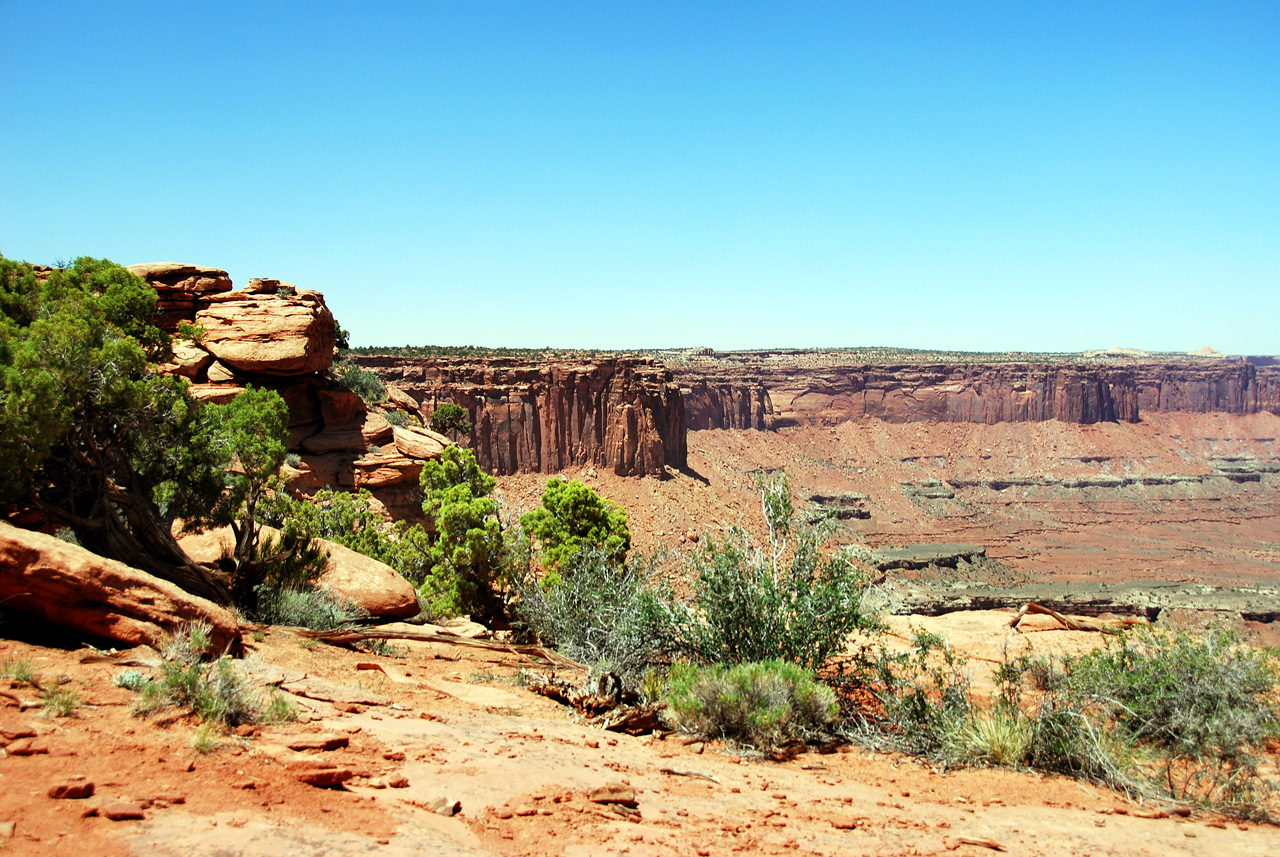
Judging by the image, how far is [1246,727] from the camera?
23.7 feet

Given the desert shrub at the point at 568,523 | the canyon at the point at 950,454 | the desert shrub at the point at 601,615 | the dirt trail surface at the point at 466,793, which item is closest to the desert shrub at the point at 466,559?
the desert shrub at the point at 601,615

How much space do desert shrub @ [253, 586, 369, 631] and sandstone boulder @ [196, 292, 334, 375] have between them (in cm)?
1306

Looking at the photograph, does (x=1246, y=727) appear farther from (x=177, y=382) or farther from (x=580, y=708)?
(x=177, y=382)

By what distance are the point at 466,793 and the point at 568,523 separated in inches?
456

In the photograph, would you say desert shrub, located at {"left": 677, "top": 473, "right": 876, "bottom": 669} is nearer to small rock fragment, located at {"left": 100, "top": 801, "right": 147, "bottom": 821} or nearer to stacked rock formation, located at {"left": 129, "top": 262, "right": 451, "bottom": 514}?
small rock fragment, located at {"left": 100, "top": 801, "right": 147, "bottom": 821}

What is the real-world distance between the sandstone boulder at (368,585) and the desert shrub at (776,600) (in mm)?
5594

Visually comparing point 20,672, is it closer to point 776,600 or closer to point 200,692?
point 200,692

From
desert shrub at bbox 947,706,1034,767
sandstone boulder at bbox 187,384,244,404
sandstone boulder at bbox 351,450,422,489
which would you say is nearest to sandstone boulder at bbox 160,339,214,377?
sandstone boulder at bbox 187,384,244,404

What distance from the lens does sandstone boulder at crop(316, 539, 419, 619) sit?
12.9 meters

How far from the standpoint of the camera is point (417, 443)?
26578 millimetres

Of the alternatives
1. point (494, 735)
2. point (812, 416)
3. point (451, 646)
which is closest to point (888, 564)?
point (812, 416)

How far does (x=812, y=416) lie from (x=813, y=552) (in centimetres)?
8848

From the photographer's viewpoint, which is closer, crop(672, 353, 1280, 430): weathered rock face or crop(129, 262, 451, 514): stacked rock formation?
crop(129, 262, 451, 514): stacked rock formation

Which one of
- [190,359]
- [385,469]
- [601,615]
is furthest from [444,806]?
[190,359]
